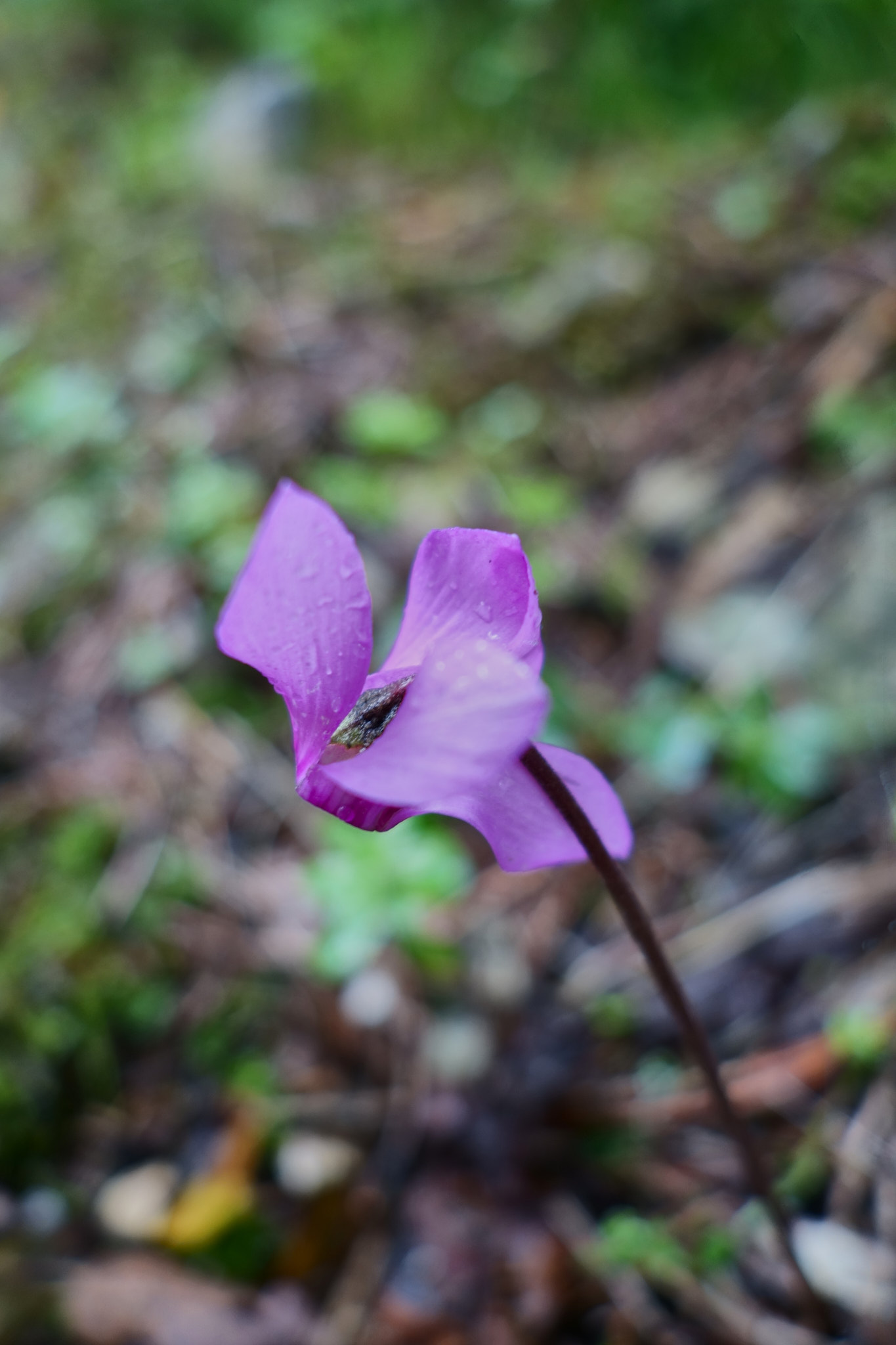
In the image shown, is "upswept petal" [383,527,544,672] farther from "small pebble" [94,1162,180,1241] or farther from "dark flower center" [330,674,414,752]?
"small pebble" [94,1162,180,1241]

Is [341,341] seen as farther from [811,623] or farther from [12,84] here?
[12,84]

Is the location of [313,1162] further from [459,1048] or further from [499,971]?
[499,971]

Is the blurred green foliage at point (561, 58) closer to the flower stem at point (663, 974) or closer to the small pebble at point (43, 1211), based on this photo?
the flower stem at point (663, 974)

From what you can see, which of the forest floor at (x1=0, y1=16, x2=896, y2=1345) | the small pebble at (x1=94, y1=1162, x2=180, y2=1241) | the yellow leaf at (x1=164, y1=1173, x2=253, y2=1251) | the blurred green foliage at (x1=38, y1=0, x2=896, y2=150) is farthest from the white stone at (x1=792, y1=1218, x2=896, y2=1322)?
the blurred green foliage at (x1=38, y1=0, x2=896, y2=150)

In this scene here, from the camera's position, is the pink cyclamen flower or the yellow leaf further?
the yellow leaf

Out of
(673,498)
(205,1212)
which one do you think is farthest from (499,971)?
(673,498)

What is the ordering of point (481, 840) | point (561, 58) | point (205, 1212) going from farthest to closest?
1. point (561, 58)
2. point (481, 840)
3. point (205, 1212)
